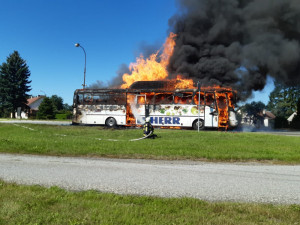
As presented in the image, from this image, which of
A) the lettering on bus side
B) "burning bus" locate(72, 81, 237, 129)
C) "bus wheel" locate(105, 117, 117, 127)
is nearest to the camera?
"burning bus" locate(72, 81, 237, 129)

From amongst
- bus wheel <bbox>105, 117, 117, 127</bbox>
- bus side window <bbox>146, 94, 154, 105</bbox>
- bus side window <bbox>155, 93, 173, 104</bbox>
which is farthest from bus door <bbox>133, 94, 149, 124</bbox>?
bus wheel <bbox>105, 117, 117, 127</bbox>

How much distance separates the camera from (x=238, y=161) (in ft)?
29.1

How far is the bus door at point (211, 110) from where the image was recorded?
63.7 ft

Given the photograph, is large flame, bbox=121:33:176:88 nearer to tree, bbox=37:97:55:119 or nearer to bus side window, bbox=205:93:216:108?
bus side window, bbox=205:93:216:108

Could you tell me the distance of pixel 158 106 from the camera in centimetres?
2041

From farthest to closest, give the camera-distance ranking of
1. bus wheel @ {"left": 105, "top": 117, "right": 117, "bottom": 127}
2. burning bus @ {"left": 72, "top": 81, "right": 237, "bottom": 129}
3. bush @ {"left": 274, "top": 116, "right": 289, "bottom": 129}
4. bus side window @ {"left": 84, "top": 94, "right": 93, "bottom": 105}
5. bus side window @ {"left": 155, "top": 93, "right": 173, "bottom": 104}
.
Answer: bush @ {"left": 274, "top": 116, "right": 289, "bottom": 129}, bus side window @ {"left": 84, "top": 94, "right": 93, "bottom": 105}, bus wheel @ {"left": 105, "top": 117, "right": 117, "bottom": 127}, bus side window @ {"left": 155, "top": 93, "right": 173, "bottom": 104}, burning bus @ {"left": 72, "top": 81, "right": 237, "bottom": 129}

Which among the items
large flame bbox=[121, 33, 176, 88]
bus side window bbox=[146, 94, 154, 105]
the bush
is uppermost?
large flame bbox=[121, 33, 176, 88]

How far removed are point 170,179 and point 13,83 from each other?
5660cm

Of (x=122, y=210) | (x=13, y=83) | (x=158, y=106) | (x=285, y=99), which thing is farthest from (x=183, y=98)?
(x=285, y=99)

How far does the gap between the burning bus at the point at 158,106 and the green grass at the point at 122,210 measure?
14.1 metres

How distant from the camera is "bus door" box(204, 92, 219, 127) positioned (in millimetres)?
19422

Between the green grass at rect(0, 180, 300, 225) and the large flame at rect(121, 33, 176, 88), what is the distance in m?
22.9

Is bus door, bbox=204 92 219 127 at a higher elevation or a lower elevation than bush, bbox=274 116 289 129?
higher

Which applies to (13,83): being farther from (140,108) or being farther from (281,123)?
(281,123)
